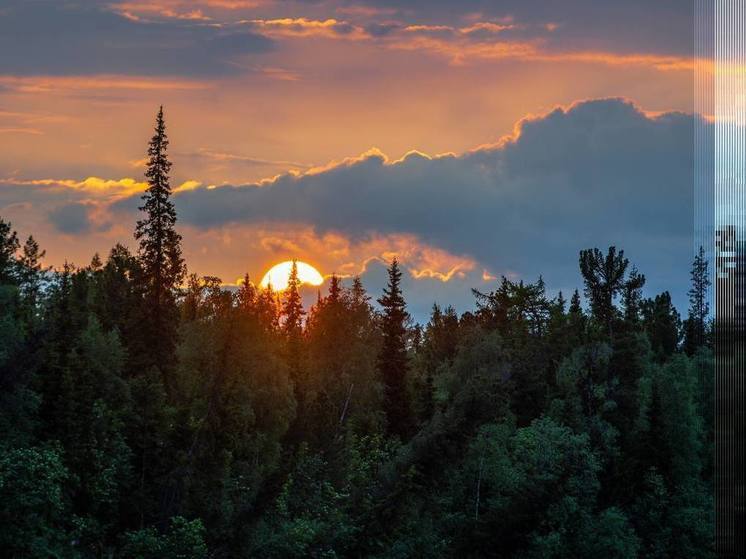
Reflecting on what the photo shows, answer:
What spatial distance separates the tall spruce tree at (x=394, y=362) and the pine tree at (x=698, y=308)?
93.1 ft

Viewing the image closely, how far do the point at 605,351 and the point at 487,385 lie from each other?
10.4m

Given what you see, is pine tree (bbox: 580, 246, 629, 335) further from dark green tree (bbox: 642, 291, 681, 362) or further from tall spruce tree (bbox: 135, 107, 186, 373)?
tall spruce tree (bbox: 135, 107, 186, 373)

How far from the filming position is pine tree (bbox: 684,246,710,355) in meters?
118

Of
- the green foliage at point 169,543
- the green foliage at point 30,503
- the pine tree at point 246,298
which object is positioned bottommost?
the green foliage at point 169,543

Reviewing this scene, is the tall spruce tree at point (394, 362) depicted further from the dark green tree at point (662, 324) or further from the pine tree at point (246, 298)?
the dark green tree at point (662, 324)

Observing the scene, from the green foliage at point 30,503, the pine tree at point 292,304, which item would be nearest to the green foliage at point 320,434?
the green foliage at point 30,503

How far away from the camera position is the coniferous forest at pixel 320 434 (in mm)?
64750

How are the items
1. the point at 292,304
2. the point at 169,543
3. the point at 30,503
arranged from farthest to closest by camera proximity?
the point at 292,304 → the point at 169,543 → the point at 30,503

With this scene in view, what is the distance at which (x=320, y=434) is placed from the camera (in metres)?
83.1

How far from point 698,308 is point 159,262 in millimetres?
75731

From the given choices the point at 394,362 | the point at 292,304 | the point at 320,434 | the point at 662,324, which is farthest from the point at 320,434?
the point at 662,324

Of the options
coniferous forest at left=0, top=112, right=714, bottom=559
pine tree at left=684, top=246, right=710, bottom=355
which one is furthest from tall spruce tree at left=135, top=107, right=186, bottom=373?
pine tree at left=684, top=246, right=710, bottom=355

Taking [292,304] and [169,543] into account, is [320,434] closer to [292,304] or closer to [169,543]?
[169,543]

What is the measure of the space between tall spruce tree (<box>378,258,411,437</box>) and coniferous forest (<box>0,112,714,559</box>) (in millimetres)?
178
